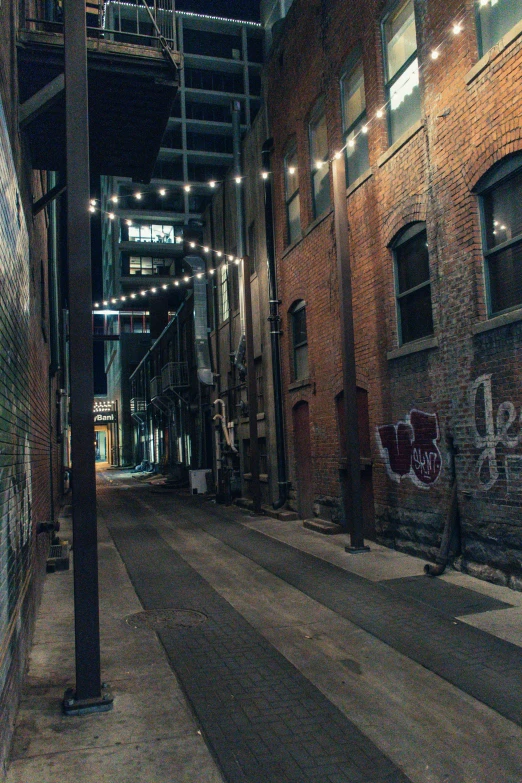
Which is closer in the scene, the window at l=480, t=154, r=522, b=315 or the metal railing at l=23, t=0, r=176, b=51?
the metal railing at l=23, t=0, r=176, b=51

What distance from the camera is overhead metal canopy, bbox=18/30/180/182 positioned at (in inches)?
271

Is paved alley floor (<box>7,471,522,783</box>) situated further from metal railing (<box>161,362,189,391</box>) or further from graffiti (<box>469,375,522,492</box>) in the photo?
metal railing (<box>161,362,189,391</box>)

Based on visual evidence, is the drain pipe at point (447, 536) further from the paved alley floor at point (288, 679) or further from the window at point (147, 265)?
the window at point (147, 265)

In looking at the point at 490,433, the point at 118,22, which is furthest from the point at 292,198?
the point at 490,433

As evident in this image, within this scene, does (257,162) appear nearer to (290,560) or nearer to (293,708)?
(290,560)

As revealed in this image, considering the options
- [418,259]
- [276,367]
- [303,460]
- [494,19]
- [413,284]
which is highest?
[494,19]

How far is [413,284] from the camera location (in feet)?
34.6

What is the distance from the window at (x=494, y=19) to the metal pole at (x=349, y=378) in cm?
316

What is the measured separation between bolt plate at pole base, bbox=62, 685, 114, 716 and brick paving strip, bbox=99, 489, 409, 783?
2.05ft

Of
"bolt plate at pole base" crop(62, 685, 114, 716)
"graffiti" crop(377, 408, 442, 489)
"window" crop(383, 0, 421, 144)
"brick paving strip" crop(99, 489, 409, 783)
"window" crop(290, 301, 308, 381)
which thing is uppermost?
"window" crop(383, 0, 421, 144)

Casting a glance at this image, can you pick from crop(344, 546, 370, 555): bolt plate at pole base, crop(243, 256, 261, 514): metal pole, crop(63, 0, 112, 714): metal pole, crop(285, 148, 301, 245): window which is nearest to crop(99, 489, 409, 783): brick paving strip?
crop(63, 0, 112, 714): metal pole

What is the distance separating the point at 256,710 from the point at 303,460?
1109cm

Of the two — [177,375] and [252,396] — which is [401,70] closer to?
[252,396]

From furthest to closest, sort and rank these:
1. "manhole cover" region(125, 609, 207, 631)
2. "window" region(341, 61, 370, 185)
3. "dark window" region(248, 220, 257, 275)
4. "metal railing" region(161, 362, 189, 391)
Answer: "metal railing" region(161, 362, 189, 391), "dark window" region(248, 220, 257, 275), "window" region(341, 61, 370, 185), "manhole cover" region(125, 609, 207, 631)
